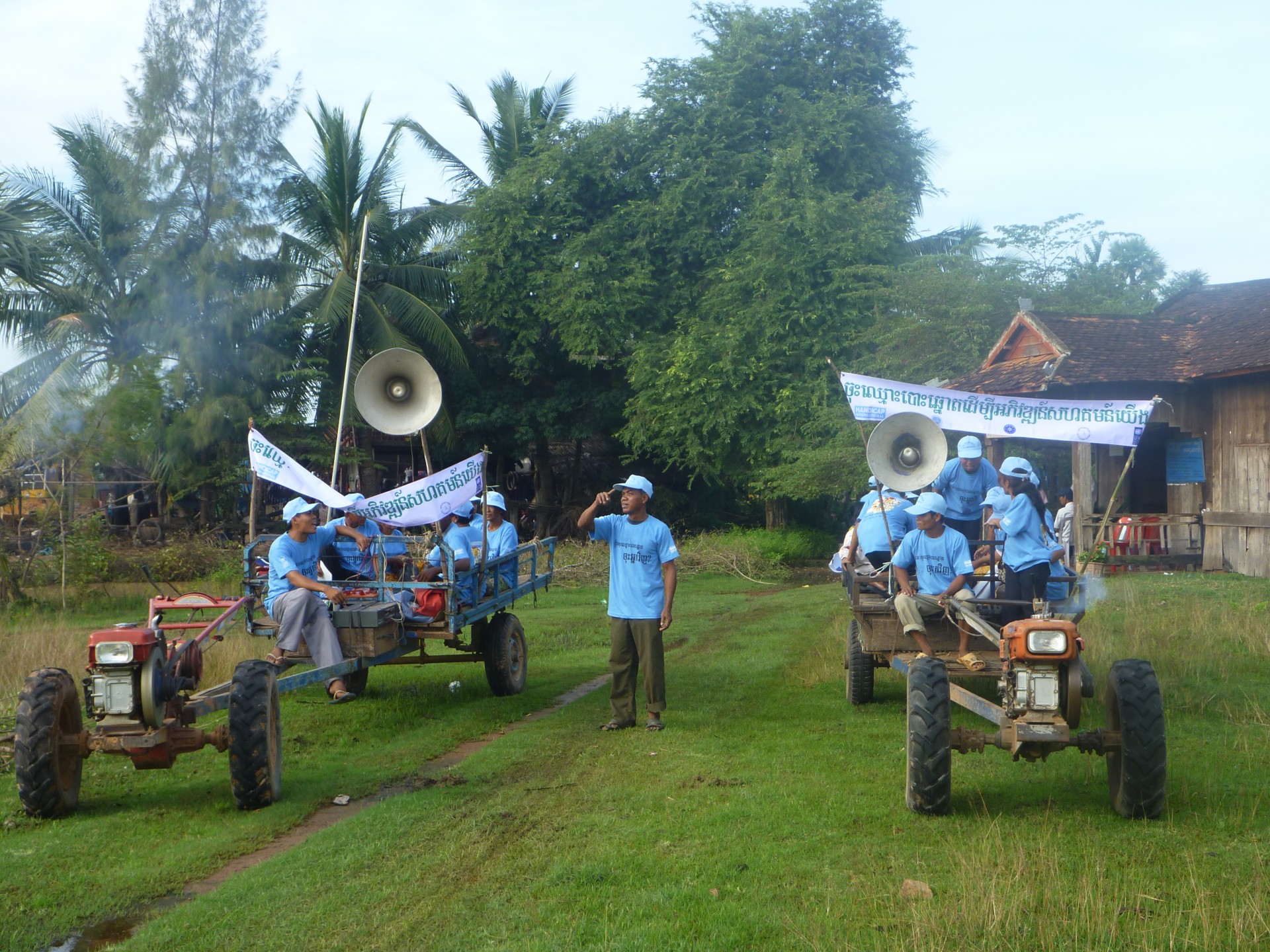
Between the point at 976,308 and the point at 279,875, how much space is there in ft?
72.9

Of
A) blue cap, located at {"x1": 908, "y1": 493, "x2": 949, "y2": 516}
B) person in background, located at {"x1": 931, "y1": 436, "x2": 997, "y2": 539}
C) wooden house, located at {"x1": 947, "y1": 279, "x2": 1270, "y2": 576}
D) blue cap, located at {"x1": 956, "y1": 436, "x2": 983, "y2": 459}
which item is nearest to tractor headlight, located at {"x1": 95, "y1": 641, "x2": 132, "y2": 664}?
blue cap, located at {"x1": 908, "y1": 493, "x2": 949, "y2": 516}

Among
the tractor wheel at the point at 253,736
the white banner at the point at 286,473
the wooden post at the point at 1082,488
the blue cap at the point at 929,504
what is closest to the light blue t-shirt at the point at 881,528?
the blue cap at the point at 929,504

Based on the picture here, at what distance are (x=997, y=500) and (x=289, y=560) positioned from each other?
6.00m

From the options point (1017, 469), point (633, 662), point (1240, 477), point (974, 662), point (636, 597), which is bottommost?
point (633, 662)

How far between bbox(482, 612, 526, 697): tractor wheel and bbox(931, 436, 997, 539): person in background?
415cm

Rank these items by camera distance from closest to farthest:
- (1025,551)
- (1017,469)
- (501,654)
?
(1025,551)
(1017,469)
(501,654)

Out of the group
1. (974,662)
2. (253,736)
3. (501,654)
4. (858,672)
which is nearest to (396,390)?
(501,654)

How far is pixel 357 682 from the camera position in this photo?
11.0 metres

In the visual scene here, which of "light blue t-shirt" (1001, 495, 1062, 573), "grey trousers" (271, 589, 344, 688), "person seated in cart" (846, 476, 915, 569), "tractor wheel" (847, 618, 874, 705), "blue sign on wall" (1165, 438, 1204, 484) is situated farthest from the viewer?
"blue sign on wall" (1165, 438, 1204, 484)

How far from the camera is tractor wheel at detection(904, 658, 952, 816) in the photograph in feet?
21.1

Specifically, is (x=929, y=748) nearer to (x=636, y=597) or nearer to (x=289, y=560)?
(x=636, y=597)

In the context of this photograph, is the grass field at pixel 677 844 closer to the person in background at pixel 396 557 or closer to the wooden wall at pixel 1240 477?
the person in background at pixel 396 557

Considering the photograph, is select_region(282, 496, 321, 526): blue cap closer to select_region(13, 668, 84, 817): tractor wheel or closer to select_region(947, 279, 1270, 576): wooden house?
select_region(13, 668, 84, 817): tractor wheel

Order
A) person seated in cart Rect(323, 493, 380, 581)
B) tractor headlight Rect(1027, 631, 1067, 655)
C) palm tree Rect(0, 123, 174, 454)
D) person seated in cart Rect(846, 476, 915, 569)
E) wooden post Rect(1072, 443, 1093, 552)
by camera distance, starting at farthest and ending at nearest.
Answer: palm tree Rect(0, 123, 174, 454) → wooden post Rect(1072, 443, 1093, 552) → person seated in cart Rect(323, 493, 380, 581) → person seated in cart Rect(846, 476, 915, 569) → tractor headlight Rect(1027, 631, 1067, 655)
